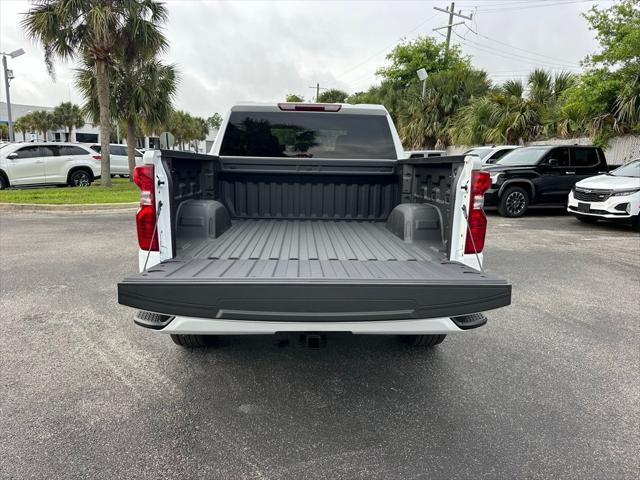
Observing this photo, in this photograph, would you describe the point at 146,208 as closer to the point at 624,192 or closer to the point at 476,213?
the point at 476,213

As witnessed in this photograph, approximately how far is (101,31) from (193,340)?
45.7 feet

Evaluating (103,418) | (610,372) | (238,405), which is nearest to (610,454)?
(610,372)

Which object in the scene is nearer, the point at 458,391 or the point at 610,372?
the point at 458,391

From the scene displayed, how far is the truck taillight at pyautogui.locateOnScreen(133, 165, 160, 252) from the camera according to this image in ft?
8.52

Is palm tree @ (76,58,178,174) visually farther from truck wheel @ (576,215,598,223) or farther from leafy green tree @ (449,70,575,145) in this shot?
truck wheel @ (576,215,598,223)

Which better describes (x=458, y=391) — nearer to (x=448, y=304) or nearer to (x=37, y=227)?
(x=448, y=304)

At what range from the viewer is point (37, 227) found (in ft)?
29.5

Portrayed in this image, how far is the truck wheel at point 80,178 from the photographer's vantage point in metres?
16.2

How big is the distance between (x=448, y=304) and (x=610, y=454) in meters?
1.25

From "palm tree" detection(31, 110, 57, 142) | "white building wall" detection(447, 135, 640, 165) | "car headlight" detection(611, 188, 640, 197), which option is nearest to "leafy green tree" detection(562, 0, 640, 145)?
"white building wall" detection(447, 135, 640, 165)

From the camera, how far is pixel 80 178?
16359 mm

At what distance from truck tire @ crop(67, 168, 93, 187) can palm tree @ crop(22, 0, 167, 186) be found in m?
1.45

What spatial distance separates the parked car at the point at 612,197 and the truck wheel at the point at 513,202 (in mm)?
1329

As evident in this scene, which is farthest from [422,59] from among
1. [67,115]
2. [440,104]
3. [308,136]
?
[67,115]
